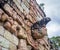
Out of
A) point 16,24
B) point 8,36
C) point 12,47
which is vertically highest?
point 16,24

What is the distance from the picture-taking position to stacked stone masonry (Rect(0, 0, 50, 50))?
3102mm

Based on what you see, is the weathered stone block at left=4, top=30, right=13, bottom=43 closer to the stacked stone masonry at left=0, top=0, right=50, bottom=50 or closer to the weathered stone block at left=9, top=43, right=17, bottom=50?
the stacked stone masonry at left=0, top=0, right=50, bottom=50

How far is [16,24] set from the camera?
3.44 metres

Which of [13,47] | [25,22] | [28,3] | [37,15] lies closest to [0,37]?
[13,47]

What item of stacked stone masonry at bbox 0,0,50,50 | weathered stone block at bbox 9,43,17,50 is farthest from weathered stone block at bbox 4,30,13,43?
weathered stone block at bbox 9,43,17,50

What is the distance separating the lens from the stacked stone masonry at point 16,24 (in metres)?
3.10

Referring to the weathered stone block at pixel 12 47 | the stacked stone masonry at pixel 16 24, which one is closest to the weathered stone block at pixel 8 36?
the stacked stone masonry at pixel 16 24

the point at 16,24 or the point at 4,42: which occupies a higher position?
the point at 16,24

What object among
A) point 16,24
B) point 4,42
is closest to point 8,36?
point 4,42

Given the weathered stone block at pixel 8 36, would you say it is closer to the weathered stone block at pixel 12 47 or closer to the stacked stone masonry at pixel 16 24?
the stacked stone masonry at pixel 16 24

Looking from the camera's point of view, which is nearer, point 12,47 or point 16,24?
point 12,47

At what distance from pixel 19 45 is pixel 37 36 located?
0.84 metres

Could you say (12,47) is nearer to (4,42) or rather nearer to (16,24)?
(4,42)

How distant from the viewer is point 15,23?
342 cm
